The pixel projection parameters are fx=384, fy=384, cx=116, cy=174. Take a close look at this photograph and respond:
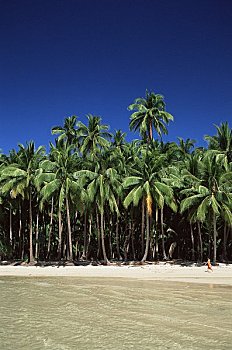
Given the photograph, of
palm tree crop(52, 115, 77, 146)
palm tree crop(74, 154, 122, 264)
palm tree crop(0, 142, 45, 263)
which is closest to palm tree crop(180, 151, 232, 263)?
palm tree crop(74, 154, 122, 264)

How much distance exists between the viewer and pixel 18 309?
44.0 ft

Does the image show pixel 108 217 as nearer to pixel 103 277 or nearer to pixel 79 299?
pixel 103 277

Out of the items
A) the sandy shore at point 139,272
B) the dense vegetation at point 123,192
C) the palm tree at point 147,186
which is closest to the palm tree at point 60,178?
the dense vegetation at point 123,192

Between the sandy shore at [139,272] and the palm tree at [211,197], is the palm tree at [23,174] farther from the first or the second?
the palm tree at [211,197]

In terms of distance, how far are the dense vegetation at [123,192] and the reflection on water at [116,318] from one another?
1167cm

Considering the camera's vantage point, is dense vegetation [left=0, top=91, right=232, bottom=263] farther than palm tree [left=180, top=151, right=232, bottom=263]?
Yes

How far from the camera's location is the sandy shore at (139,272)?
24422 mm

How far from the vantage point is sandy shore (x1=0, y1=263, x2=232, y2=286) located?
80.1ft

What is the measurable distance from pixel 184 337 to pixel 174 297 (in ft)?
22.2

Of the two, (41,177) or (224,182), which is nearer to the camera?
(224,182)

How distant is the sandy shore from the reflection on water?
5.30 m

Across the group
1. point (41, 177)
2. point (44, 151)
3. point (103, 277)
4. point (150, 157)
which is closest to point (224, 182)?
point (150, 157)

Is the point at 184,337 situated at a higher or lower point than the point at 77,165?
lower

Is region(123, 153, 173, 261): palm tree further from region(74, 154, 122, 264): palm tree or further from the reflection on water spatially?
the reflection on water
